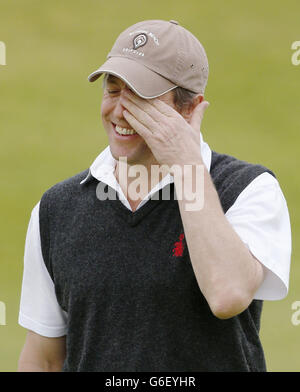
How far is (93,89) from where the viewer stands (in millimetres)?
8539

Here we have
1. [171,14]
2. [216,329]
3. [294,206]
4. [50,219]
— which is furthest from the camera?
[171,14]

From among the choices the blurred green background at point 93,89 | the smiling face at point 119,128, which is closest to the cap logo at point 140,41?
the smiling face at point 119,128

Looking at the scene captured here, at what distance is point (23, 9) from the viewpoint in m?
9.09

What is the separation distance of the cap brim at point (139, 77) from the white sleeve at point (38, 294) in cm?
48

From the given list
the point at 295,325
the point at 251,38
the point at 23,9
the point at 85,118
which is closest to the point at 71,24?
the point at 23,9

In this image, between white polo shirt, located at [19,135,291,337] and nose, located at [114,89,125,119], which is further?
nose, located at [114,89,125,119]

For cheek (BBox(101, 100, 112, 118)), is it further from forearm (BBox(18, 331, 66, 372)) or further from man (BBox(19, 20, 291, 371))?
forearm (BBox(18, 331, 66, 372))

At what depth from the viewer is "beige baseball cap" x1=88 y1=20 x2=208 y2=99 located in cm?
243

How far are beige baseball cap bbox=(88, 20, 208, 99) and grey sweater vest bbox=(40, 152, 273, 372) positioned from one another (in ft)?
0.87

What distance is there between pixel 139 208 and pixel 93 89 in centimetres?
621

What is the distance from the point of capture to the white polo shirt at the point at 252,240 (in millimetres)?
2279

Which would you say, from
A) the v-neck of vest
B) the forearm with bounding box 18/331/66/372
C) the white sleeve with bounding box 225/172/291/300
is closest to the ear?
the v-neck of vest

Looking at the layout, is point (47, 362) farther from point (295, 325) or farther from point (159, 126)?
point (295, 325)
